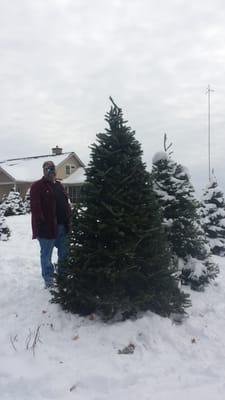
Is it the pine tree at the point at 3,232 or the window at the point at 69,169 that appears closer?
the pine tree at the point at 3,232

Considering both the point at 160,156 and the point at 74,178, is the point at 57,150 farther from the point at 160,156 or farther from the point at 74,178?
the point at 160,156

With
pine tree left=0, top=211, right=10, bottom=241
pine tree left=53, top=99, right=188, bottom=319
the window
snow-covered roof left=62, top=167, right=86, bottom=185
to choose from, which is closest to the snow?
pine tree left=53, top=99, right=188, bottom=319

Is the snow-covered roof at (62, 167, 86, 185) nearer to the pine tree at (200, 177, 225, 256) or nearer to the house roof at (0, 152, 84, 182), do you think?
Result: the house roof at (0, 152, 84, 182)

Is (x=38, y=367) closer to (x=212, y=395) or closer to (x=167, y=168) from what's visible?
(x=212, y=395)

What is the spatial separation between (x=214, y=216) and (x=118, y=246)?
8008 millimetres

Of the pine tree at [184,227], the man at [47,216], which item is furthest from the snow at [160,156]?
the man at [47,216]

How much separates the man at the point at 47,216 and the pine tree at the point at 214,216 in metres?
6.70

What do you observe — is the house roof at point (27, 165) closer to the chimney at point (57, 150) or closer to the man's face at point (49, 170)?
the chimney at point (57, 150)

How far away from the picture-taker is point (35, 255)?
31.3ft

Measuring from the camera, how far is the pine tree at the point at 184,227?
21.8 feet

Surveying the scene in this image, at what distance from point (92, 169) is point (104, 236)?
2.87ft

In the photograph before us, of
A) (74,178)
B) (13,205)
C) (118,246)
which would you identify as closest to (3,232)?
(118,246)

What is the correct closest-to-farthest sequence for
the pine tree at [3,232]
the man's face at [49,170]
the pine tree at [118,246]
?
the pine tree at [118,246], the man's face at [49,170], the pine tree at [3,232]

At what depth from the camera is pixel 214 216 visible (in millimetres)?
12609
